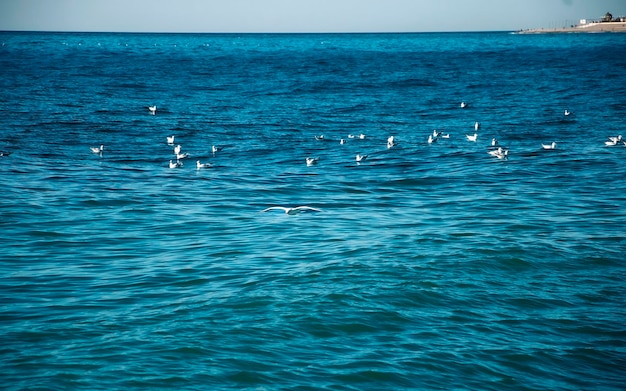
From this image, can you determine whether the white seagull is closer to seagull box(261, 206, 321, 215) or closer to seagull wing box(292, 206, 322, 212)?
seagull box(261, 206, 321, 215)

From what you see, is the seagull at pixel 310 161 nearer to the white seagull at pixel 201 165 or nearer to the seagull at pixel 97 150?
the white seagull at pixel 201 165

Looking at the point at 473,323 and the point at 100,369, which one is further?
the point at 473,323

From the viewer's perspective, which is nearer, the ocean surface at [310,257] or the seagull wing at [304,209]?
the ocean surface at [310,257]

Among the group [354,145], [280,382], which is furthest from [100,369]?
[354,145]

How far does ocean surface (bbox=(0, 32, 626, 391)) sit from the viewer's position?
10.8m

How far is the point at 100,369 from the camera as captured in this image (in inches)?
413

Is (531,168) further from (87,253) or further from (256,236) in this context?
(87,253)

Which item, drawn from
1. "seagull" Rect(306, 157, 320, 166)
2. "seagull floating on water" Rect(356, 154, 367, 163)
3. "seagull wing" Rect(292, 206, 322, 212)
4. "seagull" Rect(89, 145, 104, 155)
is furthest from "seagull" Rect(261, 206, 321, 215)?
"seagull" Rect(89, 145, 104, 155)

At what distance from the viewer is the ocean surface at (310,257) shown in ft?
35.5

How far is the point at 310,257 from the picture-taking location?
15.6 m

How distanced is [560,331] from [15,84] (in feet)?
158

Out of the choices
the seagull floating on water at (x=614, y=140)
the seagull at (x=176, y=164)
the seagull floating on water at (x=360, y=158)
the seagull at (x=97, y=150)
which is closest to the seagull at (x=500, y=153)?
the seagull floating on water at (x=360, y=158)

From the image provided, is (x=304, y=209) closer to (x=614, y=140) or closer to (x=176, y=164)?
(x=176, y=164)

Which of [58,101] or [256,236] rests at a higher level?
[58,101]
